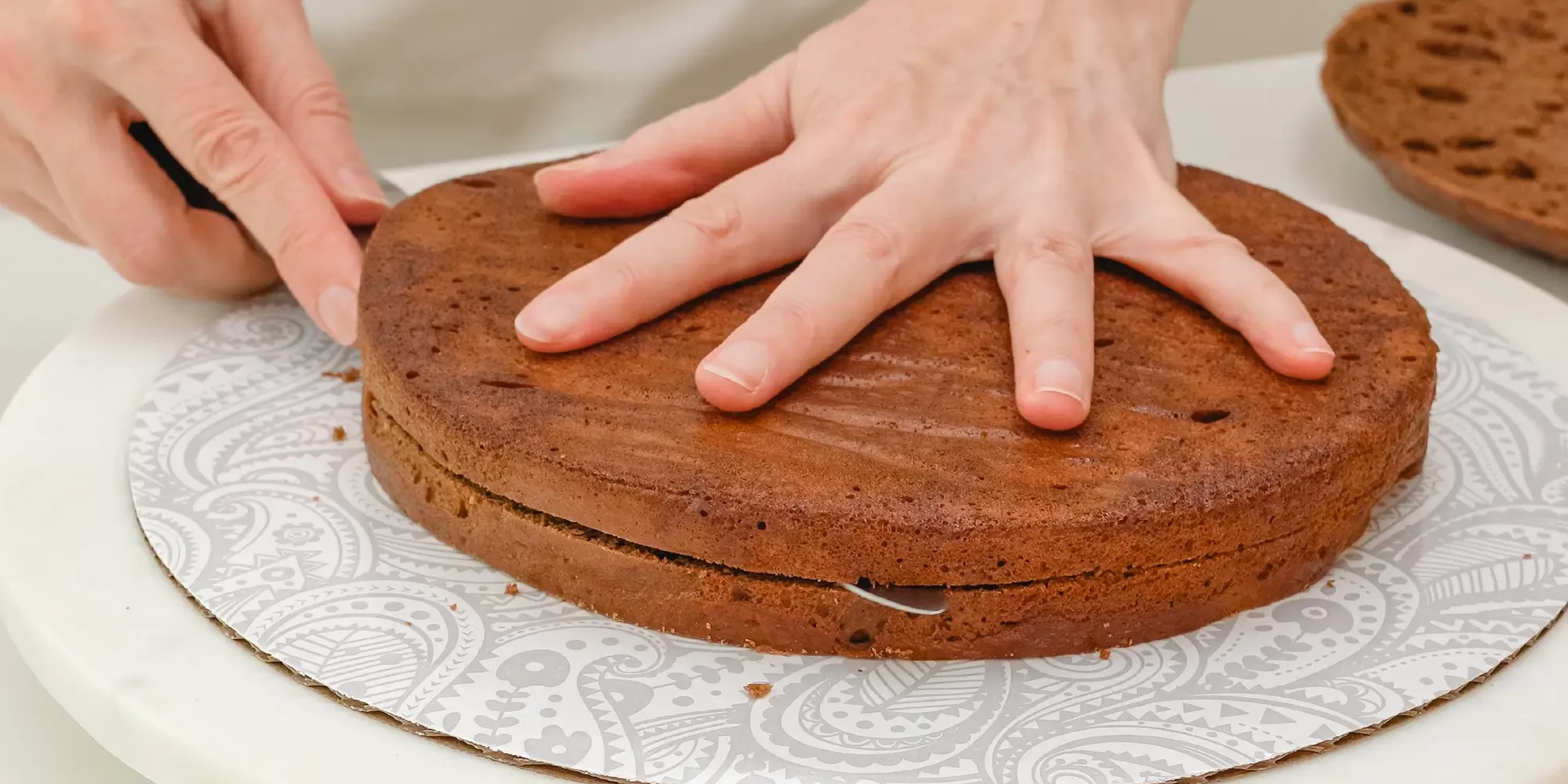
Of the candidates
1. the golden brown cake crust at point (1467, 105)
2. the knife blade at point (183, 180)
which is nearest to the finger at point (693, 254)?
the knife blade at point (183, 180)

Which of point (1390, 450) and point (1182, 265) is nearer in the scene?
point (1390, 450)

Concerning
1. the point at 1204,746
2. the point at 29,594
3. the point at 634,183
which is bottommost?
the point at 1204,746

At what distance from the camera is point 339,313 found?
60.2 inches

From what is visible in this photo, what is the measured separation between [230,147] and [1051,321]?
949mm

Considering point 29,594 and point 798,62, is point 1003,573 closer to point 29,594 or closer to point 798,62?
point 798,62

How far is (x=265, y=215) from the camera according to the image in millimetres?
1557

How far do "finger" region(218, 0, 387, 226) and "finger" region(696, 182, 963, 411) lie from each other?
2.08ft

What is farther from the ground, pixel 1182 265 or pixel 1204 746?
pixel 1182 265

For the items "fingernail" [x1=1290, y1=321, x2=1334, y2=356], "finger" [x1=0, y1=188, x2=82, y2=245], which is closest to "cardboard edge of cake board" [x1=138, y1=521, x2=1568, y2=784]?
"fingernail" [x1=1290, y1=321, x2=1334, y2=356]

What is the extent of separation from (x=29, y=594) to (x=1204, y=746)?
1006 mm

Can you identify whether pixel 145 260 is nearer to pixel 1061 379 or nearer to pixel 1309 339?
pixel 1061 379

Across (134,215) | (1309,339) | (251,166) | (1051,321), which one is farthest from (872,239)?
Answer: (134,215)

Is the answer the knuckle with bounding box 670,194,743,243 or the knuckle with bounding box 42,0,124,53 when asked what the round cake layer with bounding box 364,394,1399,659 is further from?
the knuckle with bounding box 42,0,124,53

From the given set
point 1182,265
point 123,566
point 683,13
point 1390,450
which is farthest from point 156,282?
point 1390,450
